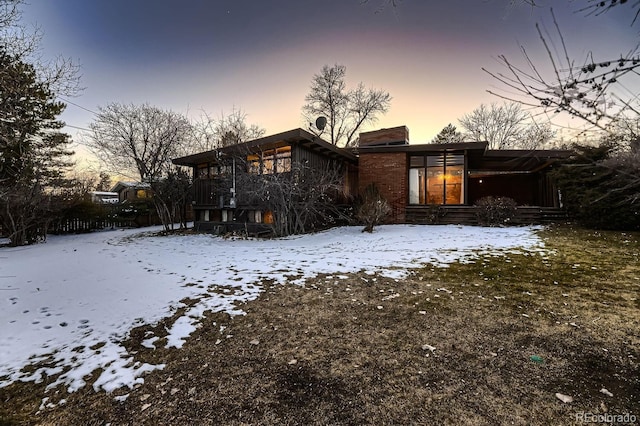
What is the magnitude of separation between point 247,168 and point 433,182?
354 inches

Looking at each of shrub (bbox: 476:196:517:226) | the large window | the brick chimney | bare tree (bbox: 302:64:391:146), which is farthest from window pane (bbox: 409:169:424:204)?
bare tree (bbox: 302:64:391:146)

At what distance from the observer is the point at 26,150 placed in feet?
16.0

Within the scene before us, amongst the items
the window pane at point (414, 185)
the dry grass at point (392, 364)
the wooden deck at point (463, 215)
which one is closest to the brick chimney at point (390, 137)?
the window pane at point (414, 185)

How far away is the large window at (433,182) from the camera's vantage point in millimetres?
13539

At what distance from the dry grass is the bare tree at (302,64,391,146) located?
21.8 m

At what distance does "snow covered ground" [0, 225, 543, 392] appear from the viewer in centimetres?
244

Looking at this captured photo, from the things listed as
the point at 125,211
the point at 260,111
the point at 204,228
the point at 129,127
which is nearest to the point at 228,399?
the point at 204,228

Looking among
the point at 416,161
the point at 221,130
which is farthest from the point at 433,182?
the point at 221,130

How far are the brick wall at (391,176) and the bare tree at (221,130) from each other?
23.8ft

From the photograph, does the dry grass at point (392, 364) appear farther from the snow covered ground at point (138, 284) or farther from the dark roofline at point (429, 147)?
the dark roofline at point (429, 147)

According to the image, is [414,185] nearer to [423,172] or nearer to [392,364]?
[423,172]

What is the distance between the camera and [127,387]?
2.01m

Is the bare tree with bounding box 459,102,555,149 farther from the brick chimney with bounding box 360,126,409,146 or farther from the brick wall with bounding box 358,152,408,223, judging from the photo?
the brick wall with bounding box 358,152,408,223

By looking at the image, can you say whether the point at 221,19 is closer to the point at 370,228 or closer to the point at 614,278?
the point at 370,228
